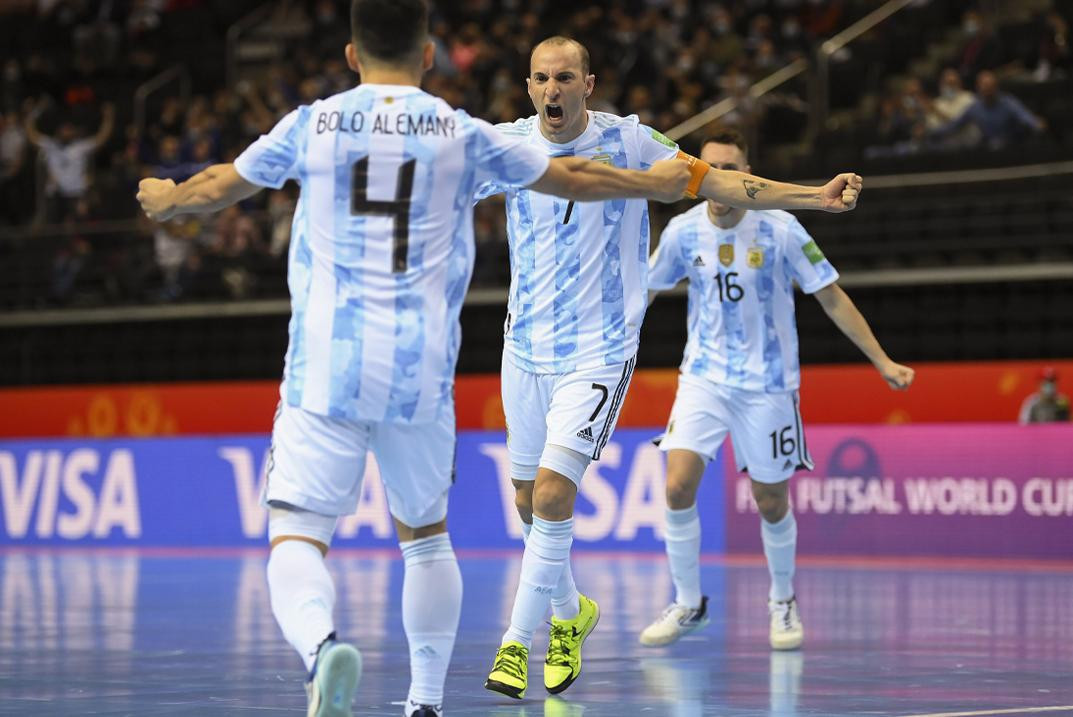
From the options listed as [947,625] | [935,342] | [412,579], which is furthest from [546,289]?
[935,342]

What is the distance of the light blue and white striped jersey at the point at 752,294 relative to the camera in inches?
376

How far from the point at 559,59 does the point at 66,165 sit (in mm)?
18655

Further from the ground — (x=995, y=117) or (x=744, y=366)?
(x=995, y=117)

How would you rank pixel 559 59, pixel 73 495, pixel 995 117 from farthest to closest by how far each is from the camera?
pixel 73 495, pixel 995 117, pixel 559 59

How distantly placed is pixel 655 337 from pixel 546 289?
1212cm

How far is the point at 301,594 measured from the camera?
16.9ft

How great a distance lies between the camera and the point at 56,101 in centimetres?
2845

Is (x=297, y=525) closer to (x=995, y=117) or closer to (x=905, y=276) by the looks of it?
(x=905, y=276)

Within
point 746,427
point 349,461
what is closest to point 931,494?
point 746,427

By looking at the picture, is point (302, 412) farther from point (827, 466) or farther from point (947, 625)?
point (827, 466)

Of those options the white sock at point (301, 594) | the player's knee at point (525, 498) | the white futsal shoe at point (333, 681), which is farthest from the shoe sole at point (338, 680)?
the player's knee at point (525, 498)

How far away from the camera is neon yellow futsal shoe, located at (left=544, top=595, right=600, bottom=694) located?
7.30m

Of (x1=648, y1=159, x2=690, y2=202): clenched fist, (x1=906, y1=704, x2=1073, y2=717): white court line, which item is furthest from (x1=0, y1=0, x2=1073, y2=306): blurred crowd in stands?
(x1=648, y1=159, x2=690, y2=202): clenched fist

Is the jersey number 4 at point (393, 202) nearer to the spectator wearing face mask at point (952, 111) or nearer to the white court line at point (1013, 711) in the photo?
the white court line at point (1013, 711)
